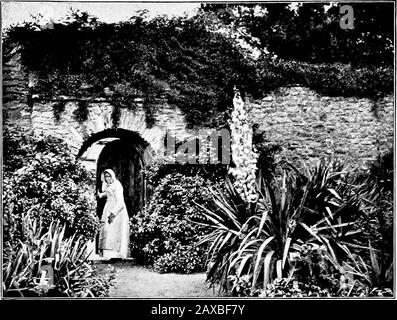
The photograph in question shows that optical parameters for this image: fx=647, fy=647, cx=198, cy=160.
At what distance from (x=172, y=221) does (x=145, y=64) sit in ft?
6.01

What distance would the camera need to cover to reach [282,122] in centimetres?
755

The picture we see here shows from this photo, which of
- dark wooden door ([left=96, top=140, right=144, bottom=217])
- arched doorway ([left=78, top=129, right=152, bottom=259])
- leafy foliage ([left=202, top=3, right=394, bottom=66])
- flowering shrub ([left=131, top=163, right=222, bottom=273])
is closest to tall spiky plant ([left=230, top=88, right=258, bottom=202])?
flowering shrub ([left=131, top=163, right=222, bottom=273])

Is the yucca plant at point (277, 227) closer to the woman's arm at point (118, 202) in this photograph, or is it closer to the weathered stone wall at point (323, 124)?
the weathered stone wall at point (323, 124)

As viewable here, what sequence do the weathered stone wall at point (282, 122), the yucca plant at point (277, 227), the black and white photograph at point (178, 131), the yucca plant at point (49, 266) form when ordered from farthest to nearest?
1. the weathered stone wall at point (282, 122)
2. the black and white photograph at point (178, 131)
3. the yucca plant at point (49, 266)
4. the yucca plant at point (277, 227)

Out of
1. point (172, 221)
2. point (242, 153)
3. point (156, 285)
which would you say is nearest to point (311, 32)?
point (242, 153)

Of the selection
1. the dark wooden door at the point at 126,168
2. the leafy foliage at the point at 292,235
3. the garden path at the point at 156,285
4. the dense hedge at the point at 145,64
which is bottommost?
the garden path at the point at 156,285

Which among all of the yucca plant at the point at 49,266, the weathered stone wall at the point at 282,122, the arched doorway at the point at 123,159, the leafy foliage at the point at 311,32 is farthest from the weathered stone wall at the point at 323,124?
the yucca plant at the point at 49,266

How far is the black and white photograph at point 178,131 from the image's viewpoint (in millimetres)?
7270

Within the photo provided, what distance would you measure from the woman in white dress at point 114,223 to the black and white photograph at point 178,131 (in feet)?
0.05

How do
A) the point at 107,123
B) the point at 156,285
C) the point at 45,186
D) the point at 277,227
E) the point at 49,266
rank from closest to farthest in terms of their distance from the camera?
the point at 277,227 → the point at 49,266 → the point at 156,285 → the point at 45,186 → the point at 107,123

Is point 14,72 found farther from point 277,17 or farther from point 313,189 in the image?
point 313,189

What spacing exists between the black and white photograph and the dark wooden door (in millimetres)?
16

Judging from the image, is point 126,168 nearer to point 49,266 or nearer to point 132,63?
point 132,63
